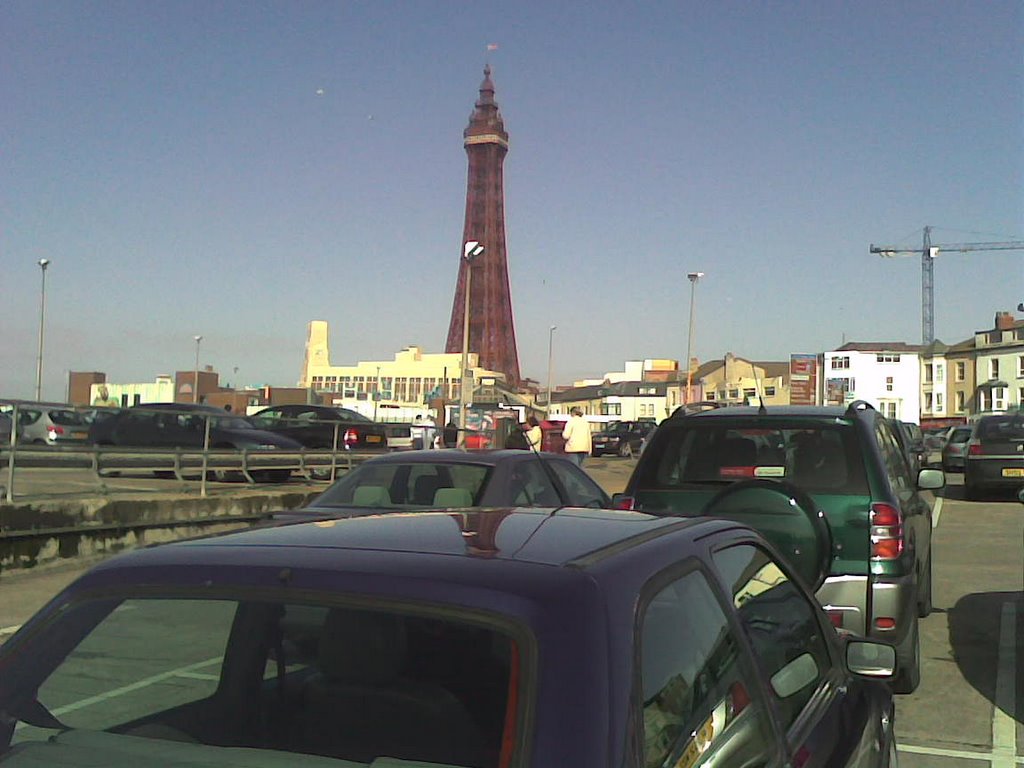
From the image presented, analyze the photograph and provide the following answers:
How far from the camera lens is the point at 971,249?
13188 centimetres

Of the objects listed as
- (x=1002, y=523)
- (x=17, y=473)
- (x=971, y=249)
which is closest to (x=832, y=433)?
(x=17, y=473)

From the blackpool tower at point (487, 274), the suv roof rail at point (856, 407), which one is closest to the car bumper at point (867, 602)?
the suv roof rail at point (856, 407)

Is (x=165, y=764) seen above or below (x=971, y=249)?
below

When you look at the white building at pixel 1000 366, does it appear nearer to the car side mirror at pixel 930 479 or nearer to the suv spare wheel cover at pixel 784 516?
the car side mirror at pixel 930 479

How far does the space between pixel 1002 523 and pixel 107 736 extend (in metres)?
17.5

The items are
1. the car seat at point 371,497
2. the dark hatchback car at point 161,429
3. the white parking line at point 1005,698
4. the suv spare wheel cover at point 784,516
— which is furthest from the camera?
the dark hatchback car at point 161,429

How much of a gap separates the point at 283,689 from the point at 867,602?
4328 millimetres

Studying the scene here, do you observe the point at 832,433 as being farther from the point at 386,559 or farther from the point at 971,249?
the point at 971,249

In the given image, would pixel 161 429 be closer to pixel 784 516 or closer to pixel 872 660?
pixel 784 516

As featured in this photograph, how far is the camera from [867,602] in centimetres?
605

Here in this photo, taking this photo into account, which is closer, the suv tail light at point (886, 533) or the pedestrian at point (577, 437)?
the suv tail light at point (886, 533)

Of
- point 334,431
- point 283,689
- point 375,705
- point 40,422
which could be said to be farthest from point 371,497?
point 334,431

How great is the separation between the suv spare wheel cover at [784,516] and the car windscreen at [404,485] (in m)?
2.76

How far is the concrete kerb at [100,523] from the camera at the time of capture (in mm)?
10758
